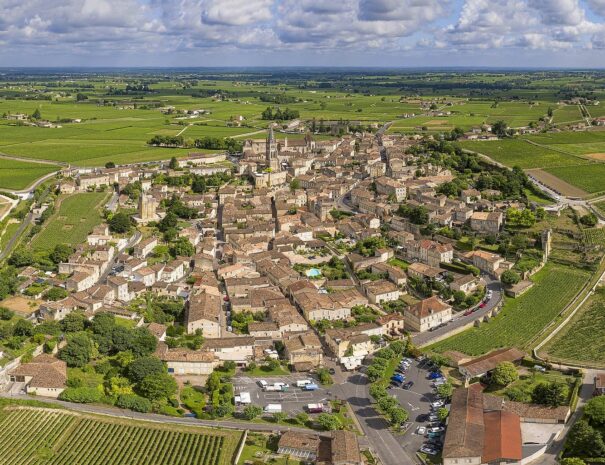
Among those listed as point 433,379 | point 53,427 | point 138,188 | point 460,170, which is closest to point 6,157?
point 138,188

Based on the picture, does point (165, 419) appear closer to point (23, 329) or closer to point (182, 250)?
point (23, 329)

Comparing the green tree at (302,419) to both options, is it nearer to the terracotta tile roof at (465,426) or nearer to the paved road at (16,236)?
the terracotta tile roof at (465,426)

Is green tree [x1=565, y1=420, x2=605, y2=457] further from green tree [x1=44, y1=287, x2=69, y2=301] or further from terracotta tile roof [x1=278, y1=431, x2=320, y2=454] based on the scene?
green tree [x1=44, y1=287, x2=69, y2=301]

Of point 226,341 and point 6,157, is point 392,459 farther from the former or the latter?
point 6,157

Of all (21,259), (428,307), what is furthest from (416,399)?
(21,259)

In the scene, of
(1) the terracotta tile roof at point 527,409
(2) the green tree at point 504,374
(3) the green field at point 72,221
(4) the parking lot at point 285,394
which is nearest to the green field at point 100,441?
(4) the parking lot at point 285,394
